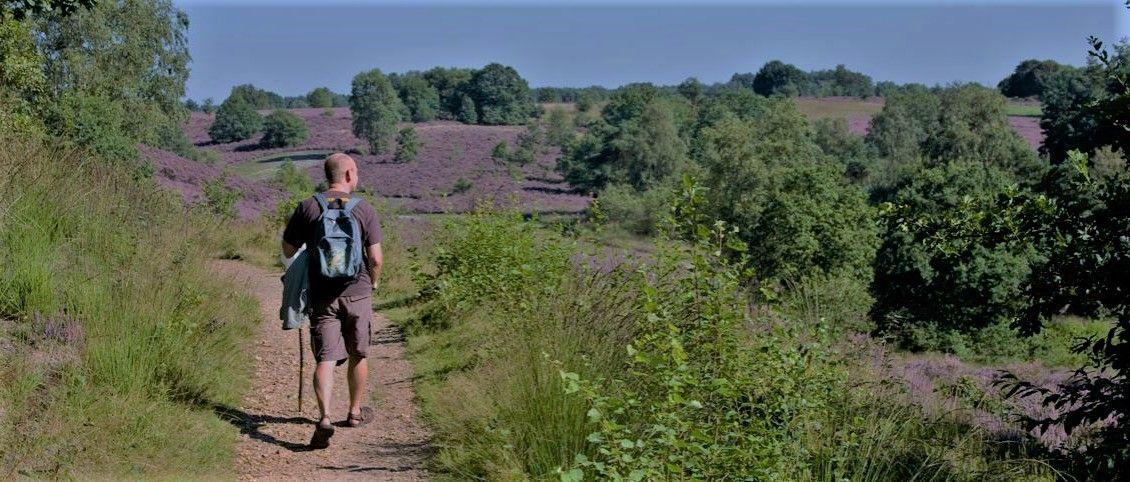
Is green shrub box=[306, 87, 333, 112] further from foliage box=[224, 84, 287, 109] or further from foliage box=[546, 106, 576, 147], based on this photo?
foliage box=[546, 106, 576, 147]

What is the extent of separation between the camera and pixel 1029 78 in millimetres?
123562

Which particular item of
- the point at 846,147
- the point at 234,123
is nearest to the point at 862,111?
the point at 846,147

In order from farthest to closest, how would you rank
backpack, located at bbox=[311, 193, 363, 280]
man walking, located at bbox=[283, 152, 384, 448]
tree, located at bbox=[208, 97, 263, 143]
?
1. tree, located at bbox=[208, 97, 263, 143]
2. man walking, located at bbox=[283, 152, 384, 448]
3. backpack, located at bbox=[311, 193, 363, 280]

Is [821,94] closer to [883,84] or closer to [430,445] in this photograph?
[883,84]

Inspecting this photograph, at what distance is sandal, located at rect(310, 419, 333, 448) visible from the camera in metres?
6.41

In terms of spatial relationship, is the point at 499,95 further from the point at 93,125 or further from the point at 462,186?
the point at 93,125

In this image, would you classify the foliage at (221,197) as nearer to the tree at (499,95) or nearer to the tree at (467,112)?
the tree at (499,95)

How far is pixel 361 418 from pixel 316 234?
5.08 ft

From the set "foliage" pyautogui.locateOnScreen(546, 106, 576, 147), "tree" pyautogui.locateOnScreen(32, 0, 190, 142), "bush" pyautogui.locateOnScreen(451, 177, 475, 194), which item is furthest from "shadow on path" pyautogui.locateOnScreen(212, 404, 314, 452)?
"foliage" pyautogui.locateOnScreen(546, 106, 576, 147)

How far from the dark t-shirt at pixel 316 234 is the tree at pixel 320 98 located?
349 ft

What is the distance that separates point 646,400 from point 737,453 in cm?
76

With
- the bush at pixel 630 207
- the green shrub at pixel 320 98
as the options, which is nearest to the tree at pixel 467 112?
the green shrub at pixel 320 98

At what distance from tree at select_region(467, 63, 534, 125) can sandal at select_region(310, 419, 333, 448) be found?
3745 inches

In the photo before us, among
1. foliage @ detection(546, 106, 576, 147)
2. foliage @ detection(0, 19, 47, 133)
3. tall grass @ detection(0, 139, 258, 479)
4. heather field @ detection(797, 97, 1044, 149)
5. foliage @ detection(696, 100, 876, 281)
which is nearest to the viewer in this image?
tall grass @ detection(0, 139, 258, 479)
